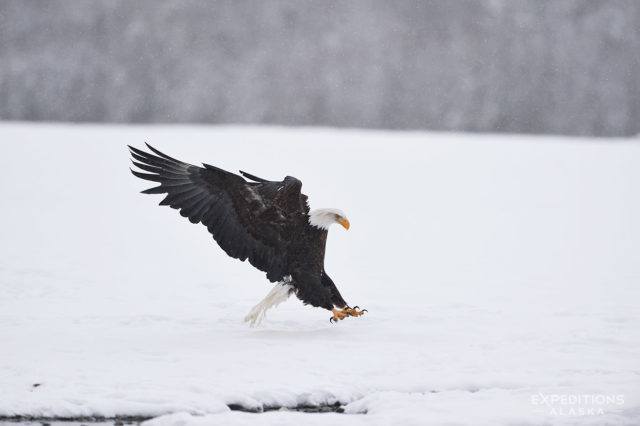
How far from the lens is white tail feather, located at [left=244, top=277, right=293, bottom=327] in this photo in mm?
3984

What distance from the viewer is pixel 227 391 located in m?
2.93

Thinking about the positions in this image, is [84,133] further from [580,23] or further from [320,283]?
[580,23]

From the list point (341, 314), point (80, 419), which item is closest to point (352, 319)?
point (341, 314)

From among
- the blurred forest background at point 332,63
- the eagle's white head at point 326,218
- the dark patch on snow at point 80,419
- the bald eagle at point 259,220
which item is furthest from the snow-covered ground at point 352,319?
the blurred forest background at point 332,63

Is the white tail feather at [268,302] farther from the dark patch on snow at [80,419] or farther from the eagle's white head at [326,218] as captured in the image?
the dark patch on snow at [80,419]

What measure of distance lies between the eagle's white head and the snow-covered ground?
20.1 inches

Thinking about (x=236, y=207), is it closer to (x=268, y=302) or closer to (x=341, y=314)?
(x=268, y=302)

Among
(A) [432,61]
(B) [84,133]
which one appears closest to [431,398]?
(B) [84,133]

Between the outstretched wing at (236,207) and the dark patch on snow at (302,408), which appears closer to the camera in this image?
the dark patch on snow at (302,408)

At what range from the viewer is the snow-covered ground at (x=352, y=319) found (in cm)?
288

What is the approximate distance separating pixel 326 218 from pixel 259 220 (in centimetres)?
31

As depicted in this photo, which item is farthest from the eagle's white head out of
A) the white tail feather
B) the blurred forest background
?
the blurred forest background

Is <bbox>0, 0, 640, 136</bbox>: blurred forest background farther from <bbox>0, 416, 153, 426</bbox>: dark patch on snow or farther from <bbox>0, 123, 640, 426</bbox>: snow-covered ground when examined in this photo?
<bbox>0, 416, 153, 426</bbox>: dark patch on snow

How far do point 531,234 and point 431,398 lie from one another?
5179mm
